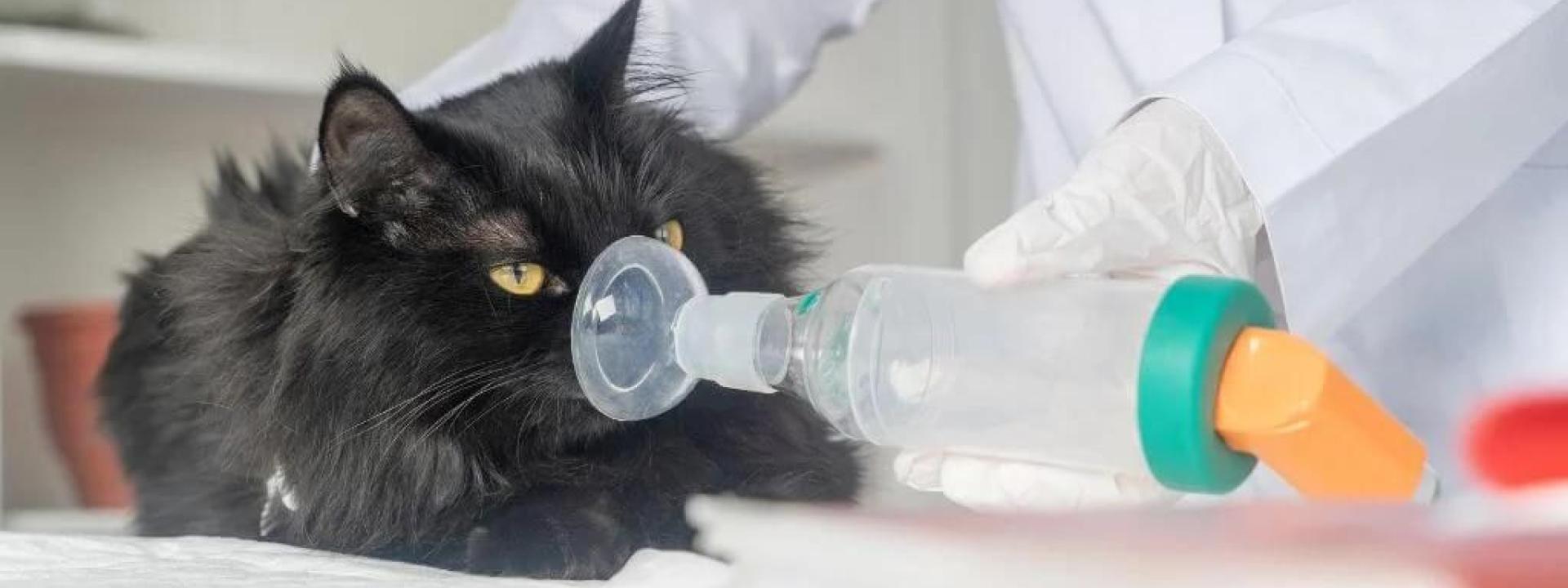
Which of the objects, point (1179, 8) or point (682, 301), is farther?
point (1179, 8)

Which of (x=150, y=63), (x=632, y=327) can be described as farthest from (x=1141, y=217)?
(x=150, y=63)

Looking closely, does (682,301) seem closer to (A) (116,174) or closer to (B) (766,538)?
(B) (766,538)

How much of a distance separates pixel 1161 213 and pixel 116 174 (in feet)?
7.28

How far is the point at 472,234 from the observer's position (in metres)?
0.96

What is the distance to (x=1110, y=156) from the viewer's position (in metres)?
0.86

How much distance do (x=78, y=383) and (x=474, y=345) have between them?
1.48 meters

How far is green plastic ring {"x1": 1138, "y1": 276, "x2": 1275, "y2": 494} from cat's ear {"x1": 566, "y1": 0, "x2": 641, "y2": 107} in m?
0.65

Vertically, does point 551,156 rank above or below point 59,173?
above

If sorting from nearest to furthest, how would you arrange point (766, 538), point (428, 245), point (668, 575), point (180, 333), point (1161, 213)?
→ point (766, 538), point (668, 575), point (1161, 213), point (428, 245), point (180, 333)

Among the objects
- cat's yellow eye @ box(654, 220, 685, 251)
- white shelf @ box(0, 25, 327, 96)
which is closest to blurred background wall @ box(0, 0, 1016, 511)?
white shelf @ box(0, 25, 327, 96)

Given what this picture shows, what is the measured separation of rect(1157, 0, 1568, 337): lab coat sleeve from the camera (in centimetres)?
89

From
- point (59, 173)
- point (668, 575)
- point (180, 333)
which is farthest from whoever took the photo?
point (59, 173)

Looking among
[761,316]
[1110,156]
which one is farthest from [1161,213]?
[761,316]

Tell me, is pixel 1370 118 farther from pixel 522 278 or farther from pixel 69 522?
pixel 69 522
